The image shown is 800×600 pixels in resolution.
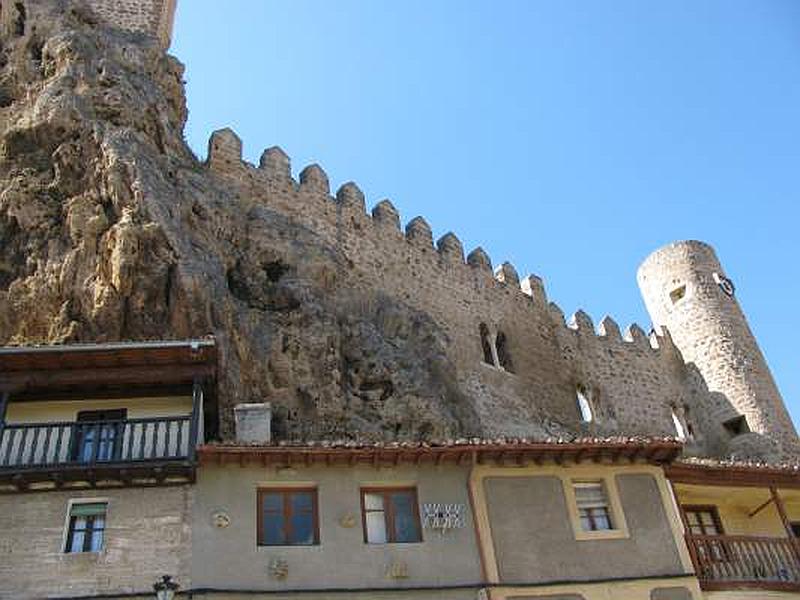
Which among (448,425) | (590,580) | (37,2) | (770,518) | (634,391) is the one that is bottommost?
(590,580)

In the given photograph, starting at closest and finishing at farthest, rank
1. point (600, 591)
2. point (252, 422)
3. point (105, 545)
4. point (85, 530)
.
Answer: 1. point (105, 545)
2. point (85, 530)
3. point (600, 591)
4. point (252, 422)

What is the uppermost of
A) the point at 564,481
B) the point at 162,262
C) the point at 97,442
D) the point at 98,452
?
the point at 162,262

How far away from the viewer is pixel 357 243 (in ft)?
97.2

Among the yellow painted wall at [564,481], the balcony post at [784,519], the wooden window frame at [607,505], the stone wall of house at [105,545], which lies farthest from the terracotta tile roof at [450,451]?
the balcony post at [784,519]

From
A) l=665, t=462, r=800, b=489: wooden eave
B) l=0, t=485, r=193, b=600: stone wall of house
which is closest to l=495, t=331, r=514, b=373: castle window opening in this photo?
l=665, t=462, r=800, b=489: wooden eave

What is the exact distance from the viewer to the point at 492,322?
107 ft

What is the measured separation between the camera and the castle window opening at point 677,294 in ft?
136

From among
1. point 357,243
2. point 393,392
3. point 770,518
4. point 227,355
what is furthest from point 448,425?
point 357,243

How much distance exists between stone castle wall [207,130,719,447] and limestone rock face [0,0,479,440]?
2.05 meters

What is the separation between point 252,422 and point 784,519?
31.1ft

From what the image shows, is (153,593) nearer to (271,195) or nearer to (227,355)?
(227,355)

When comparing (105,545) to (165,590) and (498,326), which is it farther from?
(498,326)

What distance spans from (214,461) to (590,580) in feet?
20.0

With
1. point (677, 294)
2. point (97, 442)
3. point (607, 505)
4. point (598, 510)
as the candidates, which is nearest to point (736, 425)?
point (677, 294)
